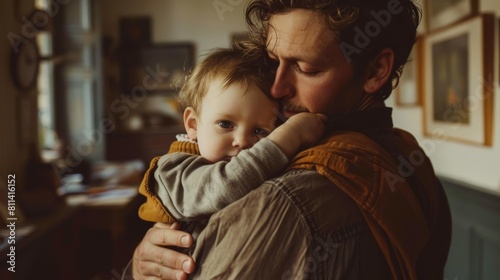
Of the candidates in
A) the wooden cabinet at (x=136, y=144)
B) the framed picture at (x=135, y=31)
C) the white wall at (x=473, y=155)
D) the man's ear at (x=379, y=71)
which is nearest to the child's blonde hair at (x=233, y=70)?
the man's ear at (x=379, y=71)

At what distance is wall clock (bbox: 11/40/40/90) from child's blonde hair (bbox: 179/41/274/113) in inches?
85.6

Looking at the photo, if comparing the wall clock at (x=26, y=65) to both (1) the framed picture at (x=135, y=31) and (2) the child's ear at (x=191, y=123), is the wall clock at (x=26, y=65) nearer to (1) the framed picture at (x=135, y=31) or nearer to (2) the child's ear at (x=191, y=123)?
(2) the child's ear at (x=191, y=123)

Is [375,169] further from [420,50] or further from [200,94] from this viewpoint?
[420,50]

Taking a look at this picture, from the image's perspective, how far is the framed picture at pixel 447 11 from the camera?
8.20 ft

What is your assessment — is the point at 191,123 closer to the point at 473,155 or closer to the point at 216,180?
the point at 216,180

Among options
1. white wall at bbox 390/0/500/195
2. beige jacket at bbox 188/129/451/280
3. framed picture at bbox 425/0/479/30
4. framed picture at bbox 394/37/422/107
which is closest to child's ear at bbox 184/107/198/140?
beige jacket at bbox 188/129/451/280

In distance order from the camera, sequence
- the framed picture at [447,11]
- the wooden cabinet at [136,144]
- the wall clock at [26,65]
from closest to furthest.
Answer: the framed picture at [447,11], the wall clock at [26,65], the wooden cabinet at [136,144]

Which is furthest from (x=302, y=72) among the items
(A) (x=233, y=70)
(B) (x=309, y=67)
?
(A) (x=233, y=70)

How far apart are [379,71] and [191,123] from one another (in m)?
0.44

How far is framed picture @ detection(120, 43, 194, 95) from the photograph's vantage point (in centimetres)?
645

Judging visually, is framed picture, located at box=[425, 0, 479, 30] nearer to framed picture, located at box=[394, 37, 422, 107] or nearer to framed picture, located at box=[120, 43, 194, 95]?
framed picture, located at box=[394, 37, 422, 107]

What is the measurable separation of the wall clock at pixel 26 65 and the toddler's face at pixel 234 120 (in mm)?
2294

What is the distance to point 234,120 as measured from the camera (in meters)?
1.08

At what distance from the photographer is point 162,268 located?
1048mm
